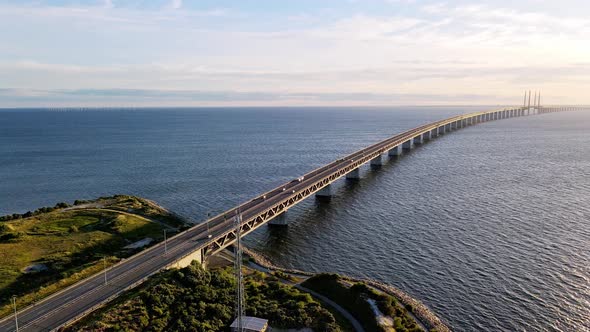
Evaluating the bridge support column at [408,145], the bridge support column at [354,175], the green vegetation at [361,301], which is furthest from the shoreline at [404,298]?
the bridge support column at [408,145]

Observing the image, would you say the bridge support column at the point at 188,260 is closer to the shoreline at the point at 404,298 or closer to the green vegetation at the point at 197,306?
the green vegetation at the point at 197,306

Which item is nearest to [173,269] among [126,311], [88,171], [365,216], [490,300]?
[126,311]

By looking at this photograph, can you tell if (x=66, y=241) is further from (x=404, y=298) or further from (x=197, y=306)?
(x=404, y=298)

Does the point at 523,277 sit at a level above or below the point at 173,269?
below

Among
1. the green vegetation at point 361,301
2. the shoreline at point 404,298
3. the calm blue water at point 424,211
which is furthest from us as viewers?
the calm blue water at point 424,211

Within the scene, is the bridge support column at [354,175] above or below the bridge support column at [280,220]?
above

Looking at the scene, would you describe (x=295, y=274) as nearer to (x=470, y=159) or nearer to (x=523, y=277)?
(x=523, y=277)

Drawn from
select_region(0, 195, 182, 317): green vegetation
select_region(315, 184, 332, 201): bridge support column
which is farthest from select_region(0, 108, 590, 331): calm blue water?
select_region(0, 195, 182, 317): green vegetation
